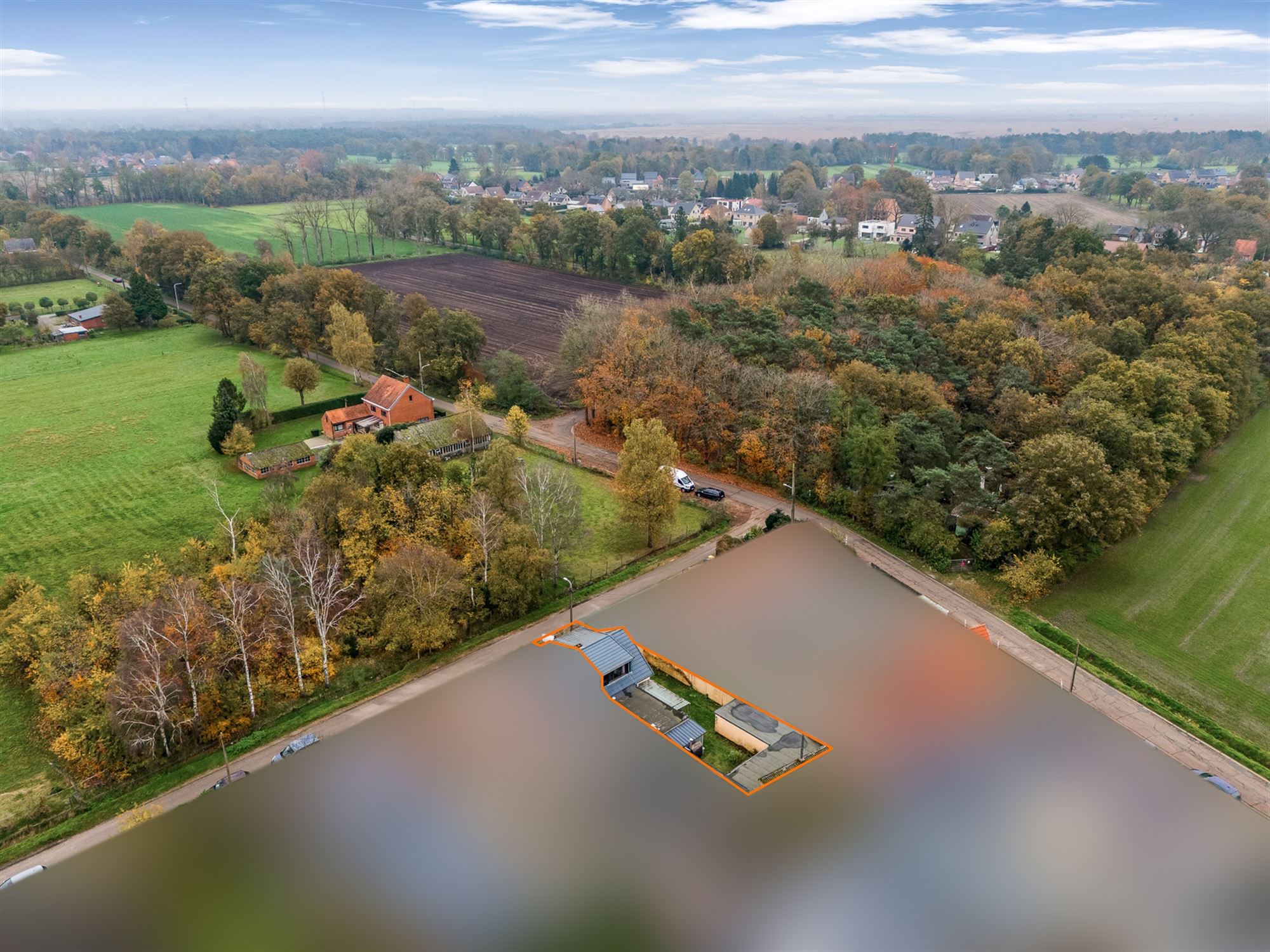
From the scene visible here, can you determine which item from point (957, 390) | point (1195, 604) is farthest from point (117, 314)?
point (1195, 604)

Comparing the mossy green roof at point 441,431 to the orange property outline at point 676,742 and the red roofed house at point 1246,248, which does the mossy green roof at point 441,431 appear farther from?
the red roofed house at point 1246,248

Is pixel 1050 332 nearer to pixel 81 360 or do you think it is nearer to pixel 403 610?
pixel 403 610

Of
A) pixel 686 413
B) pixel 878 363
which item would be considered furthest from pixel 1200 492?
pixel 686 413

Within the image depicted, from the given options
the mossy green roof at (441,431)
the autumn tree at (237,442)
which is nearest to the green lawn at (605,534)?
the mossy green roof at (441,431)

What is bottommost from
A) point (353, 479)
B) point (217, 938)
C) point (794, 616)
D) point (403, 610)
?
point (403, 610)

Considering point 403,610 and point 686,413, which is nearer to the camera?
point 403,610

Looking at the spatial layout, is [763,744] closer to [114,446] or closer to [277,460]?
[277,460]
